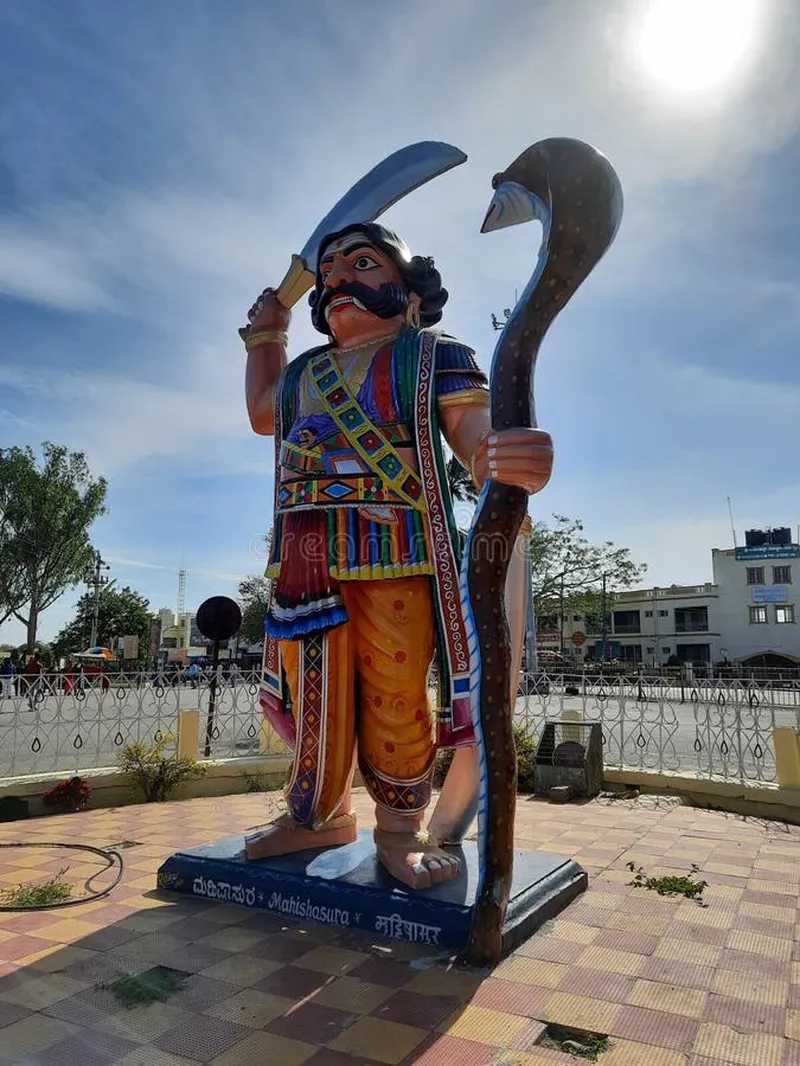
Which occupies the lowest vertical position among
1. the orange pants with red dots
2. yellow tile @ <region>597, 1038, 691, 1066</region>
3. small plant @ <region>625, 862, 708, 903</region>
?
small plant @ <region>625, 862, 708, 903</region>

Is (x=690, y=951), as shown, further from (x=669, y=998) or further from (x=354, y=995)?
(x=354, y=995)

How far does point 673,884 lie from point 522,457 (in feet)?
7.71

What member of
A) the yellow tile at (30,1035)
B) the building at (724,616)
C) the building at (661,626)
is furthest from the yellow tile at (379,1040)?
the building at (661,626)

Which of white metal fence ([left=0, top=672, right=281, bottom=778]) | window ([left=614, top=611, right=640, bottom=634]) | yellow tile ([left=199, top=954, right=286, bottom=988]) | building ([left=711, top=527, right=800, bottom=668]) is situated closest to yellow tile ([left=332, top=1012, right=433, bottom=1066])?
yellow tile ([left=199, top=954, right=286, bottom=988])

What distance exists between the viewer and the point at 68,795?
5.50 meters

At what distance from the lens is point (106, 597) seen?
3931 cm

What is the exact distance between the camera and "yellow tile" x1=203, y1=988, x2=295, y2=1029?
7.34ft

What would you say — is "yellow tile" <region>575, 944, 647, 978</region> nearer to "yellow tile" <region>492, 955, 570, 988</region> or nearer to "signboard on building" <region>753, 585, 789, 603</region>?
"yellow tile" <region>492, 955, 570, 988</region>

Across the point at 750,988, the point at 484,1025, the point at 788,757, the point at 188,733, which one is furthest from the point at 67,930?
the point at 788,757

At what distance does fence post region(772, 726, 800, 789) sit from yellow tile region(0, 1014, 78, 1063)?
5.08 metres

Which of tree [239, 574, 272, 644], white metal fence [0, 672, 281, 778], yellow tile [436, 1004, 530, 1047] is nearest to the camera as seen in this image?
yellow tile [436, 1004, 530, 1047]

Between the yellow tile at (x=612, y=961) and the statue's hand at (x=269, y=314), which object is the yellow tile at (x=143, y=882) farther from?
the statue's hand at (x=269, y=314)

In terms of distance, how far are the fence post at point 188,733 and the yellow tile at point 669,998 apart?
4.64 m

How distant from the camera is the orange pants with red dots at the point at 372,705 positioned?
329cm
